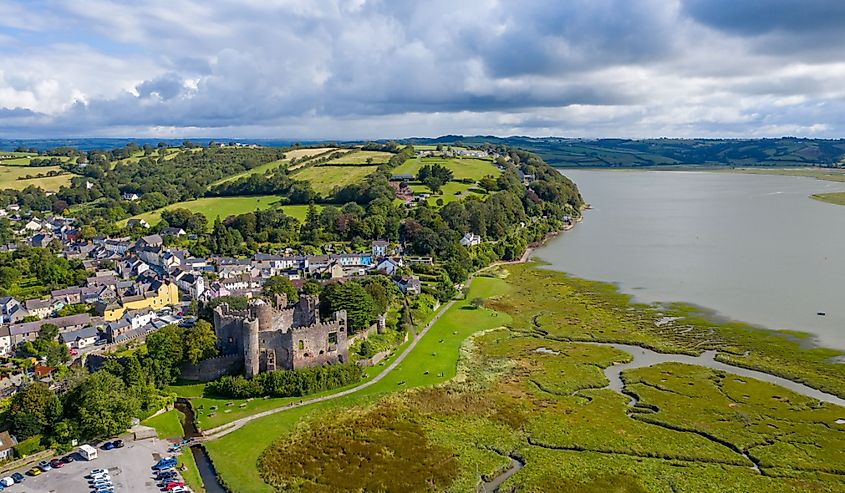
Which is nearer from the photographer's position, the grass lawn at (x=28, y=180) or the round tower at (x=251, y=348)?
the round tower at (x=251, y=348)

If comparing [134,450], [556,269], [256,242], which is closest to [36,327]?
[134,450]

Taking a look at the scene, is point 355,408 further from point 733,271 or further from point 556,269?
point 733,271

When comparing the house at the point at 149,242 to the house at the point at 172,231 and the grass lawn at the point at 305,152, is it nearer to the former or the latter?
the house at the point at 172,231

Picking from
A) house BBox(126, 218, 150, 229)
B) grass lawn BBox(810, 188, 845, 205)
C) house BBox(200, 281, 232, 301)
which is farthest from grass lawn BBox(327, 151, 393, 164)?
grass lawn BBox(810, 188, 845, 205)

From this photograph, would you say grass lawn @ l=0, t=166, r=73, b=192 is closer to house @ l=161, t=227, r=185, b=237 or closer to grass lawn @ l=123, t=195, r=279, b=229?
grass lawn @ l=123, t=195, r=279, b=229

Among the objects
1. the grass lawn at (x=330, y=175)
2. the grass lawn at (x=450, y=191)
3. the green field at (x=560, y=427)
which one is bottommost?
the green field at (x=560, y=427)

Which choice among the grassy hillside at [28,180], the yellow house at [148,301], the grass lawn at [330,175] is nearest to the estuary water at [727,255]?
the grass lawn at [330,175]
